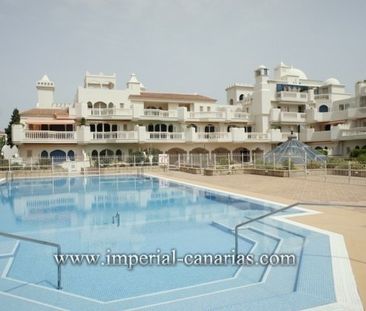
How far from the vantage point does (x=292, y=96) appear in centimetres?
4297

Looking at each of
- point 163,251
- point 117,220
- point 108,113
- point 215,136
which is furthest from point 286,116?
point 163,251

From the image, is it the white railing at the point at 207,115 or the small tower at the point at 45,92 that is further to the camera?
the small tower at the point at 45,92

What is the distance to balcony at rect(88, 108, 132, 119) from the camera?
35.3 meters

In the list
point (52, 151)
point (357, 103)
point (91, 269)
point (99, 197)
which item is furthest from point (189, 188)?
point (357, 103)

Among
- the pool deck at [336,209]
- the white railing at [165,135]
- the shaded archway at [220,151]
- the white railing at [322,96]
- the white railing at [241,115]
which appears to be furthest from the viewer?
the white railing at [322,96]

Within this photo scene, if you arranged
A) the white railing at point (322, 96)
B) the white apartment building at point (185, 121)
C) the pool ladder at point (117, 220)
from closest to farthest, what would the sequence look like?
the pool ladder at point (117, 220) < the white apartment building at point (185, 121) < the white railing at point (322, 96)

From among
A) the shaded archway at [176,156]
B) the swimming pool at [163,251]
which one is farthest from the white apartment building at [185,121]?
the swimming pool at [163,251]

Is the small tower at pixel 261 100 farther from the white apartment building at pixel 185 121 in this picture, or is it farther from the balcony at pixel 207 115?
the balcony at pixel 207 115

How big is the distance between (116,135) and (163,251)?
26.5 metres

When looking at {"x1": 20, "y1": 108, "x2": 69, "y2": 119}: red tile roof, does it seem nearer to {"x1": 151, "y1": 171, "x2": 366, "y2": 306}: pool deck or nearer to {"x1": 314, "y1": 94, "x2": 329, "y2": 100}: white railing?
{"x1": 151, "y1": 171, "x2": 366, "y2": 306}: pool deck

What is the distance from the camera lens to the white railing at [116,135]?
3428 centimetres

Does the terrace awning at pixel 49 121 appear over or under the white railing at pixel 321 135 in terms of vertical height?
over

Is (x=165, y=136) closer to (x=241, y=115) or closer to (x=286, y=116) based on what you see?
(x=241, y=115)

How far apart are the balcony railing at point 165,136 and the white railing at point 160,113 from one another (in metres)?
2.30
